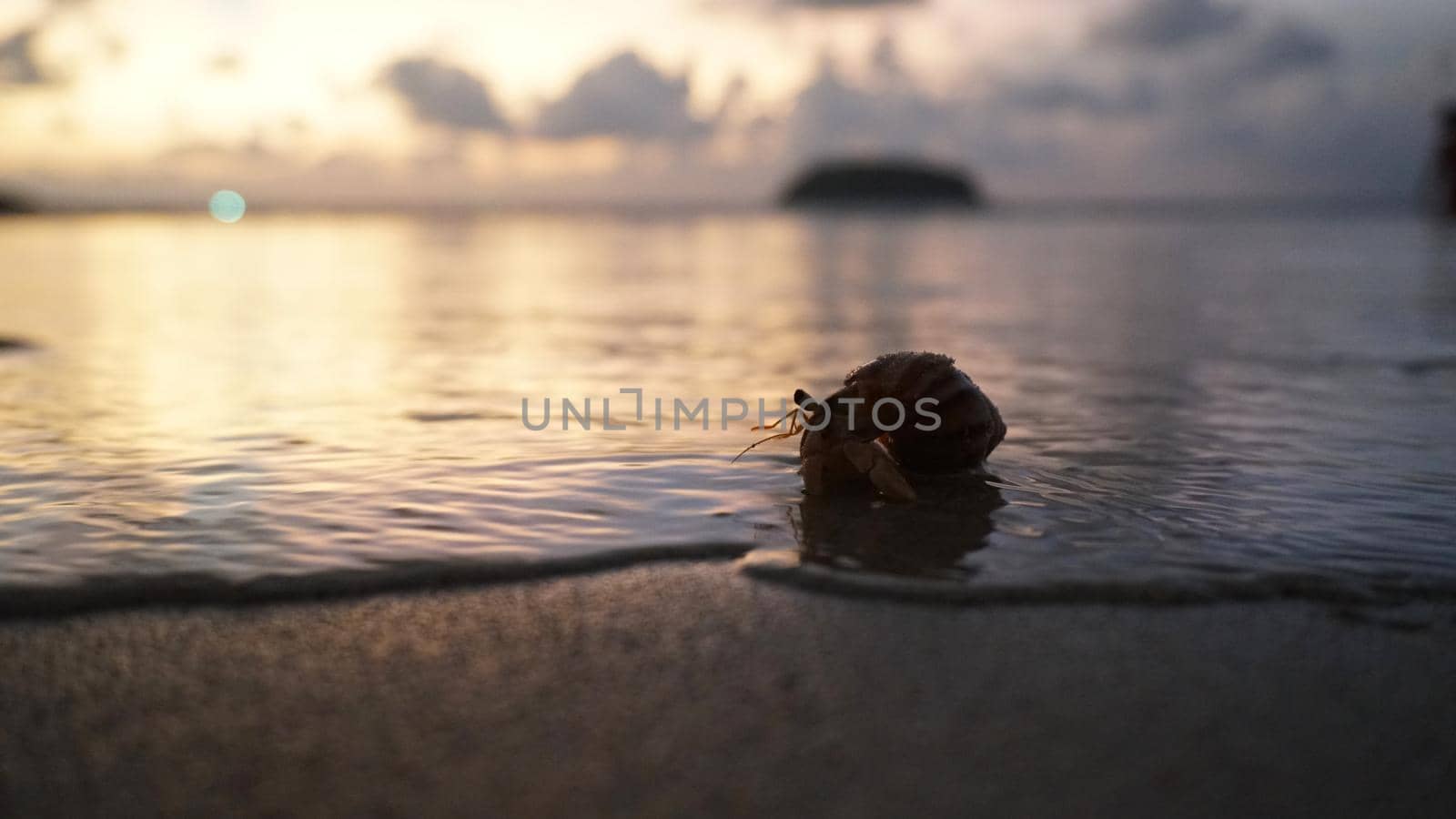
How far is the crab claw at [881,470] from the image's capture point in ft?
13.8

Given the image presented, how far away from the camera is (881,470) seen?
4.21 meters

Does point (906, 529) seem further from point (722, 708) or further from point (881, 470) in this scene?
point (722, 708)

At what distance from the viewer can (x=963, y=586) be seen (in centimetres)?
312

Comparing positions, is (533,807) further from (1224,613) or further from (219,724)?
(1224,613)

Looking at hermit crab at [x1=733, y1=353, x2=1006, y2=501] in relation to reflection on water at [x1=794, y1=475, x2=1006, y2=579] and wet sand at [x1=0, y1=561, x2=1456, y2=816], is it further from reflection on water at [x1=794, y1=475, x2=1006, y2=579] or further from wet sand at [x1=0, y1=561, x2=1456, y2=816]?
wet sand at [x1=0, y1=561, x2=1456, y2=816]

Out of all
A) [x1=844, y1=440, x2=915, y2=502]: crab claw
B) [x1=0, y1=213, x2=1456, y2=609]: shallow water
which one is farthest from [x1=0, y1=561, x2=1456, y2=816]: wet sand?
[x1=844, y1=440, x2=915, y2=502]: crab claw

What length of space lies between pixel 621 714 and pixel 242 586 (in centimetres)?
137

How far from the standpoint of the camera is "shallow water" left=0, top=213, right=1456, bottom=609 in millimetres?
3336

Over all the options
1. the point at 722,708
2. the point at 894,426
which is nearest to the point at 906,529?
the point at 894,426

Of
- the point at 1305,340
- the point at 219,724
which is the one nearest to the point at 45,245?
the point at 1305,340

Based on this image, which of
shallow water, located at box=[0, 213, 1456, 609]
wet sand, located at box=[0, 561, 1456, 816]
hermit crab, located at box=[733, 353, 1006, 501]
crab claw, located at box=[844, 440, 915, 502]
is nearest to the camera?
wet sand, located at box=[0, 561, 1456, 816]

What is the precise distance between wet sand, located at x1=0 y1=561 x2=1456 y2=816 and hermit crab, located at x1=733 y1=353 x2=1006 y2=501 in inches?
50.3

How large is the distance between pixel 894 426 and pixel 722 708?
2.36 metres

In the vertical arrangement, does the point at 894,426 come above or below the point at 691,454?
above
